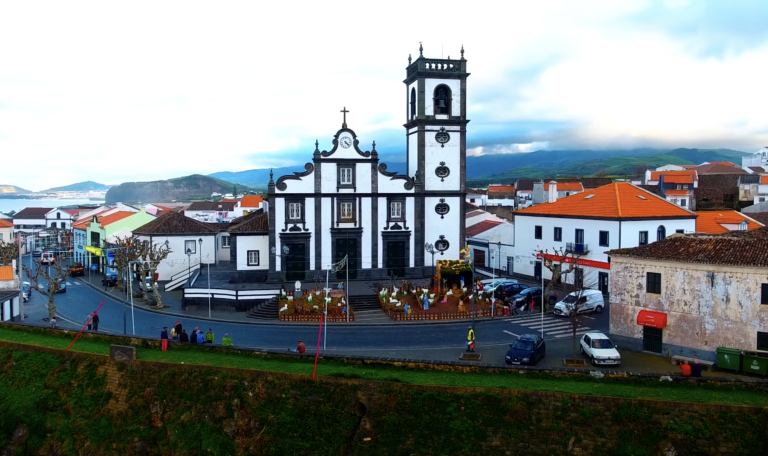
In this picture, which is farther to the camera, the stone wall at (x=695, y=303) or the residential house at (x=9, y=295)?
the residential house at (x=9, y=295)

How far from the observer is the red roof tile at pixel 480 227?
2021 inches

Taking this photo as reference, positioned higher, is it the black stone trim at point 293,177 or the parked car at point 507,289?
the black stone trim at point 293,177

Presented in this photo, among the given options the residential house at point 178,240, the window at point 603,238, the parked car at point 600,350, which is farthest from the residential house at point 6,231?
the parked car at point 600,350

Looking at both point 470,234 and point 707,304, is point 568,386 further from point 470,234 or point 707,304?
point 470,234

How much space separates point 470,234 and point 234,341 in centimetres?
3001

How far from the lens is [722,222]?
146 feet

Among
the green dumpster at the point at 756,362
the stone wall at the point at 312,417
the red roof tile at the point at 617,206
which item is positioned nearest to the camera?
the stone wall at the point at 312,417

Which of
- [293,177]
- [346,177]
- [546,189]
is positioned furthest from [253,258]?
[546,189]

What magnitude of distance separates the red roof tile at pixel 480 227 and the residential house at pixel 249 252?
20056mm

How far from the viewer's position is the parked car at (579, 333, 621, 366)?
2155 centimetres

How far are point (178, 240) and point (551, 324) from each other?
95.0 feet

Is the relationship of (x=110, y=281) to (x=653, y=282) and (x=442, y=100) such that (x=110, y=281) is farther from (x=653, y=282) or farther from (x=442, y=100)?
(x=653, y=282)

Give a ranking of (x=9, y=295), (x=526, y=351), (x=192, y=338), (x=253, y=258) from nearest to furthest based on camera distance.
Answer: (x=526, y=351), (x=192, y=338), (x=9, y=295), (x=253, y=258)

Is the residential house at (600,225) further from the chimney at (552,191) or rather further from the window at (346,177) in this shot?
the window at (346,177)
